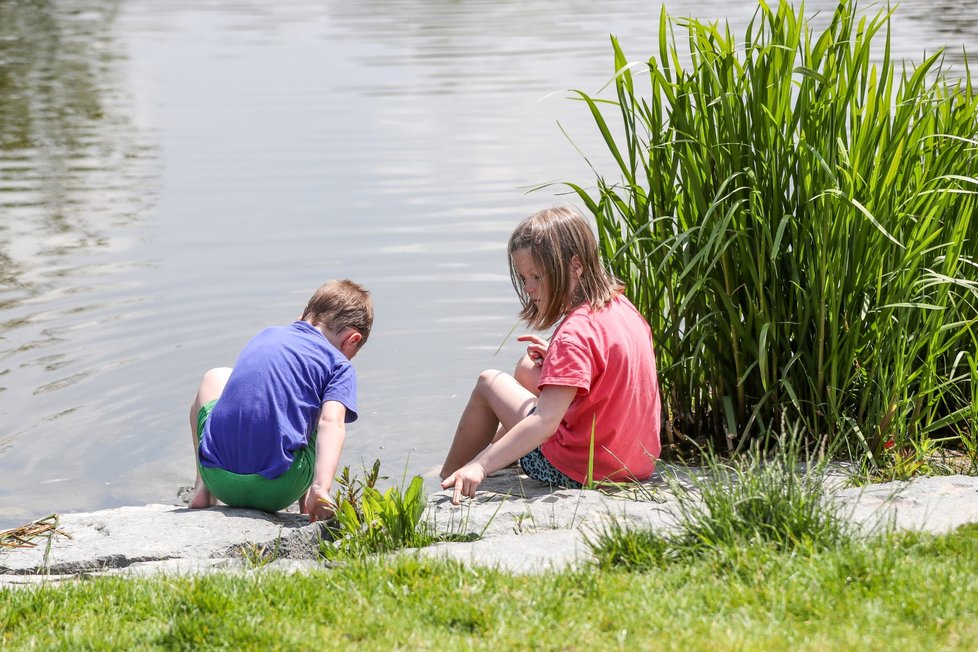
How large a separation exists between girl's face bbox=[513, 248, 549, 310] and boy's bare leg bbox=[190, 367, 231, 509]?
1.27 meters

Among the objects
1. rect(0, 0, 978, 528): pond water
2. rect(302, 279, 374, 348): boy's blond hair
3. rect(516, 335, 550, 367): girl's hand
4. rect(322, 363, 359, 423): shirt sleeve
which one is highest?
rect(302, 279, 374, 348): boy's blond hair

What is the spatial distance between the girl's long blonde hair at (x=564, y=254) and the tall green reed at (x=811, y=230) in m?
0.18

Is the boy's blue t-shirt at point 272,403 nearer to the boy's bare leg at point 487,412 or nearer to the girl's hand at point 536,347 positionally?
the boy's bare leg at point 487,412

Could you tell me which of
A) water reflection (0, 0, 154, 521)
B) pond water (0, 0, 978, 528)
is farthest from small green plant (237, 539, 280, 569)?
water reflection (0, 0, 154, 521)

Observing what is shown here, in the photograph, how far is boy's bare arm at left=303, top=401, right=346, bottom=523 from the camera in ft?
13.8

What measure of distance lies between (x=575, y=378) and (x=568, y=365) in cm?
5

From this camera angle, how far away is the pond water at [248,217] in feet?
21.2

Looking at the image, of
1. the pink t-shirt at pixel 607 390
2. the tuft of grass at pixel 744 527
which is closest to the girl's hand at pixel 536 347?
the pink t-shirt at pixel 607 390

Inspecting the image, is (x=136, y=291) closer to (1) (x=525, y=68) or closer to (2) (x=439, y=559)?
(2) (x=439, y=559)

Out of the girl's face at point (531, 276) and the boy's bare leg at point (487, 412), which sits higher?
the girl's face at point (531, 276)

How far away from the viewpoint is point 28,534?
418 centimetres

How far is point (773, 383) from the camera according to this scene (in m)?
4.48

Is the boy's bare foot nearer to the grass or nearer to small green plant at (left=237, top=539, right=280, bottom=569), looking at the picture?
small green plant at (left=237, top=539, right=280, bottom=569)

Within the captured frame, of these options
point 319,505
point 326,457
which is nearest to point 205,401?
point 326,457
